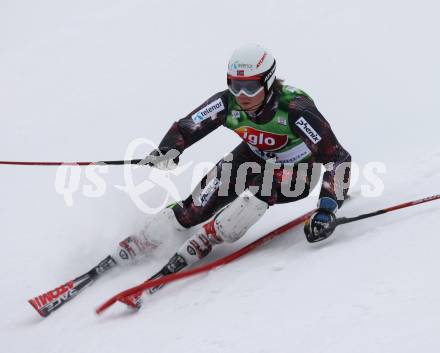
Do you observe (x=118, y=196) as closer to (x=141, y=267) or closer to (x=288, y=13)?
(x=141, y=267)

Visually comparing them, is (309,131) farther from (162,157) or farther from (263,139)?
(162,157)

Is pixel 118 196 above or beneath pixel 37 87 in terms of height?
beneath

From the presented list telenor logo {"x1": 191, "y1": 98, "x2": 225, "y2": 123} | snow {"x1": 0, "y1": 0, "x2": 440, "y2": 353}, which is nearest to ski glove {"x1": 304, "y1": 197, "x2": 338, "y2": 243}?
snow {"x1": 0, "y1": 0, "x2": 440, "y2": 353}

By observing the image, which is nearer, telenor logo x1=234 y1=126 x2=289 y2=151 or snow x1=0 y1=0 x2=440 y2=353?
snow x1=0 y1=0 x2=440 y2=353

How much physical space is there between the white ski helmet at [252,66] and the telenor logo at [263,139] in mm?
381

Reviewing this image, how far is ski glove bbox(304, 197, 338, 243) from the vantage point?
14.0 feet

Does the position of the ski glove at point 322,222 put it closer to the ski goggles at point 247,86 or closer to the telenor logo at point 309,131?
the telenor logo at point 309,131

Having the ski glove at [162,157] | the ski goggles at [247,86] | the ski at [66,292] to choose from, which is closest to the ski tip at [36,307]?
the ski at [66,292]

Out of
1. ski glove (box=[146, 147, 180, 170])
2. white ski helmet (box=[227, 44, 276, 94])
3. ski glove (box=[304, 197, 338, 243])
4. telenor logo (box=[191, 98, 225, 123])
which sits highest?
white ski helmet (box=[227, 44, 276, 94])

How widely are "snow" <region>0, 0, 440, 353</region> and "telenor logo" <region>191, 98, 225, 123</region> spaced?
3.74ft

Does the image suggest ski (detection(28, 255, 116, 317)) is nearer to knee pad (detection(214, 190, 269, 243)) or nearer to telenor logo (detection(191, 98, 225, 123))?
knee pad (detection(214, 190, 269, 243))

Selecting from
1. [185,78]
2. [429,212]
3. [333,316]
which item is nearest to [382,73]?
[185,78]

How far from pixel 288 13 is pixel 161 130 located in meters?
4.23

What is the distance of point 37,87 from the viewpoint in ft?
33.9
